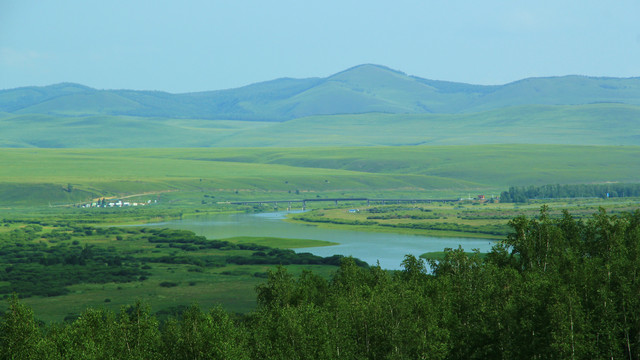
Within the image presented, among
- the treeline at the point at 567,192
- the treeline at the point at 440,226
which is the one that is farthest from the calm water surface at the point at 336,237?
the treeline at the point at 567,192

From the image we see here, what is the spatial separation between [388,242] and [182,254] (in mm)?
30186

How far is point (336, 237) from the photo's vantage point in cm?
12575

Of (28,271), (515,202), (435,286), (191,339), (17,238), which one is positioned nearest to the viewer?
(191,339)

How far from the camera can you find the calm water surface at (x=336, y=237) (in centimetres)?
10412

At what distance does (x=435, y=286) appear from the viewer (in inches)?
1852

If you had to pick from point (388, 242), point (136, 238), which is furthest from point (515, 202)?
point (136, 238)

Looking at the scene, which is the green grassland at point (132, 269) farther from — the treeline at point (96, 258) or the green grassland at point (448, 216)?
the green grassland at point (448, 216)

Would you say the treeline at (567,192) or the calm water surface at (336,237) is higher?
the treeline at (567,192)

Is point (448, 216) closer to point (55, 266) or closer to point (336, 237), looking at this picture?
point (336, 237)

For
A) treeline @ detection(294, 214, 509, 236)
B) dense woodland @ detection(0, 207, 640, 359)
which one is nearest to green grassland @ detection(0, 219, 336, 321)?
dense woodland @ detection(0, 207, 640, 359)

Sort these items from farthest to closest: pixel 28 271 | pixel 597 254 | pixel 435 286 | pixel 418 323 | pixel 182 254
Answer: pixel 182 254
pixel 28 271
pixel 597 254
pixel 435 286
pixel 418 323

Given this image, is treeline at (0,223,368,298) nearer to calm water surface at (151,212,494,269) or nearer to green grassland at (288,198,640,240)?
calm water surface at (151,212,494,269)

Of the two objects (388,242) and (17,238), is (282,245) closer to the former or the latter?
(388,242)

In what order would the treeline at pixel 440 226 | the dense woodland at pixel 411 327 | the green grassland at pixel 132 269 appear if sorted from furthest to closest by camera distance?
the treeline at pixel 440 226 → the green grassland at pixel 132 269 → the dense woodland at pixel 411 327
